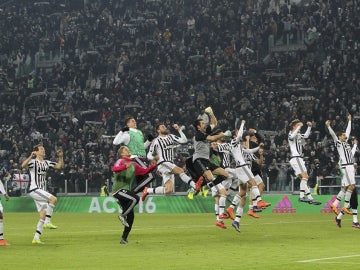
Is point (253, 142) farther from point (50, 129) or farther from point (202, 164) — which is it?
point (50, 129)

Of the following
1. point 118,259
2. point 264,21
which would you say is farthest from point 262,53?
point 118,259

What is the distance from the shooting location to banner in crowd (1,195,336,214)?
4259 cm

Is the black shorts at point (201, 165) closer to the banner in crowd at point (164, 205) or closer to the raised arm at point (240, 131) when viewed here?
the raised arm at point (240, 131)

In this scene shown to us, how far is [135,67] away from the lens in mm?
62562

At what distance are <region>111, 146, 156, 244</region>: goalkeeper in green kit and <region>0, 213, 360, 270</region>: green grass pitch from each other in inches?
25.4

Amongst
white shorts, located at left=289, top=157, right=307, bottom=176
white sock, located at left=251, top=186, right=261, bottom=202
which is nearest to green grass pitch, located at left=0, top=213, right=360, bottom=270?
white sock, located at left=251, top=186, right=261, bottom=202

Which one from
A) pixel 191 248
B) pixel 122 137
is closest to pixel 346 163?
pixel 122 137

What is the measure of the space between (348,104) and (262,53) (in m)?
10.6

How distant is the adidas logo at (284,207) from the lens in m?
42.6

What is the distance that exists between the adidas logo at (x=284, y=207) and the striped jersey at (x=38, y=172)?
20.0 metres

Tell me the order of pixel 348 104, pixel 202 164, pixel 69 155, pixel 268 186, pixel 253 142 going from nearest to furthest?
pixel 202 164, pixel 253 142, pixel 268 186, pixel 348 104, pixel 69 155

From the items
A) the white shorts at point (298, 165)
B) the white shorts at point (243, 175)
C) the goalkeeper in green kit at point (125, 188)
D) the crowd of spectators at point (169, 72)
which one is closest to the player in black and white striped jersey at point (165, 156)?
the white shorts at point (243, 175)

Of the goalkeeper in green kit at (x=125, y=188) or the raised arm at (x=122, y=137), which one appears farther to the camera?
the raised arm at (x=122, y=137)

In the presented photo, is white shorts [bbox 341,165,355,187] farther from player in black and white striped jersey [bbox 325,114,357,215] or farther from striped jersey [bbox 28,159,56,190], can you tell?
striped jersey [bbox 28,159,56,190]
